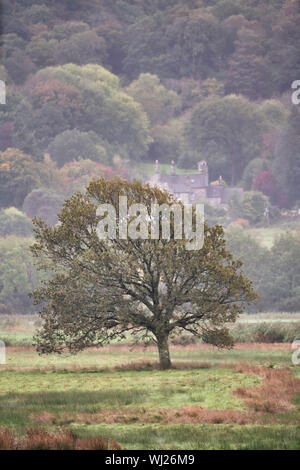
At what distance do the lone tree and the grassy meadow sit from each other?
2026 mm

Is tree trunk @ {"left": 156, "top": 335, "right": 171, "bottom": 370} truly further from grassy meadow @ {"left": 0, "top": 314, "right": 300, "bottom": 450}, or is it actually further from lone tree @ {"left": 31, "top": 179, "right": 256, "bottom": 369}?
grassy meadow @ {"left": 0, "top": 314, "right": 300, "bottom": 450}

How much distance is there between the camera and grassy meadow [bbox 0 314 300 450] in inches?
730

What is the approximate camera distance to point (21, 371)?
112 feet

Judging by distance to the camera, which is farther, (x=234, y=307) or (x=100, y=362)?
(x=100, y=362)

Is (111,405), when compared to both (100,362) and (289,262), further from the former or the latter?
(289,262)

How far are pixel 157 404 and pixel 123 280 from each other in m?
10.5

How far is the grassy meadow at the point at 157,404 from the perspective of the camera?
60.8 feet

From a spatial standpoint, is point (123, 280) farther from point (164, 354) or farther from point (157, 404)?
point (157, 404)

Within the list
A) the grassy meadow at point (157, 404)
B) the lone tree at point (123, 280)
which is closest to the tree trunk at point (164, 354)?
the lone tree at point (123, 280)

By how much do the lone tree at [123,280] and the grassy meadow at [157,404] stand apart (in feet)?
6.65

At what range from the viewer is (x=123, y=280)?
33.6m

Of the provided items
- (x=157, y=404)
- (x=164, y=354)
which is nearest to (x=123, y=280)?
(x=164, y=354)
